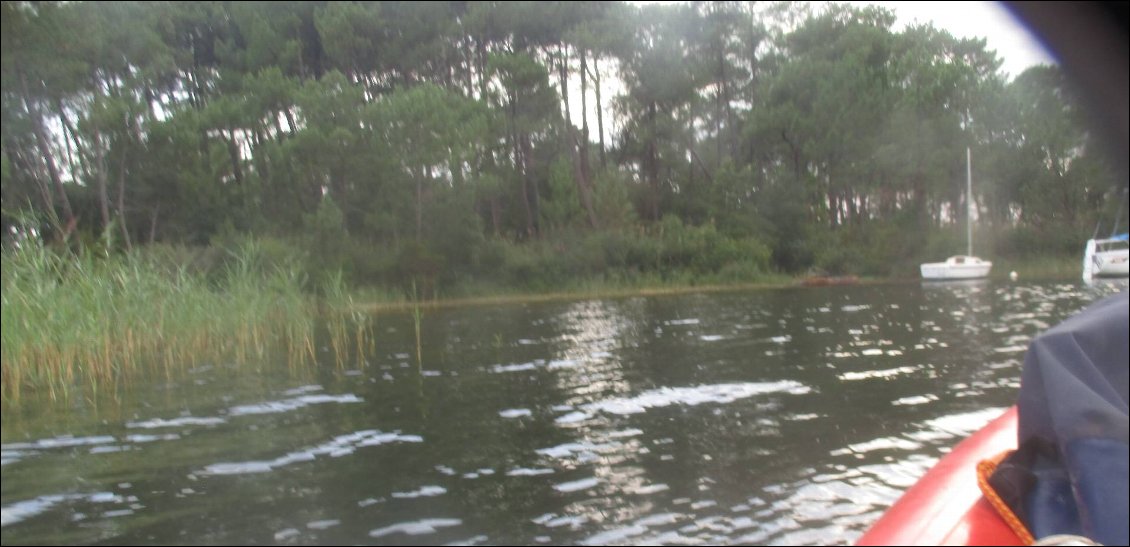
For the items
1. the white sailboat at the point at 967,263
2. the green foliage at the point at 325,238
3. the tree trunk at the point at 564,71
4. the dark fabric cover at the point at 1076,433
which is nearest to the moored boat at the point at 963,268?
the white sailboat at the point at 967,263

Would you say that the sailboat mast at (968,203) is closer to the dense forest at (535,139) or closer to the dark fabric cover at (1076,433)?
the dense forest at (535,139)

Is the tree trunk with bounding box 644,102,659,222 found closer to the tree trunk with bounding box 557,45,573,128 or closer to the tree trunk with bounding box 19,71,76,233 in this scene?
the tree trunk with bounding box 557,45,573,128

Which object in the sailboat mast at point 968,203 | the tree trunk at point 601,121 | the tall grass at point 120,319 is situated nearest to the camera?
the tall grass at point 120,319

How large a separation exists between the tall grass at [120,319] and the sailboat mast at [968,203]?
14.9 m

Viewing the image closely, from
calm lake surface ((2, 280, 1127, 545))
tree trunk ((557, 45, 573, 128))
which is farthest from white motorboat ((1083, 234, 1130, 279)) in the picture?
tree trunk ((557, 45, 573, 128))

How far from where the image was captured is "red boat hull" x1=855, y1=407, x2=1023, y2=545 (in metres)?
1.81

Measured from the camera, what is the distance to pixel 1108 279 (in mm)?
16297

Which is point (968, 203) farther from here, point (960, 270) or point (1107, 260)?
point (1107, 260)

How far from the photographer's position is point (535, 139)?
30.8 meters

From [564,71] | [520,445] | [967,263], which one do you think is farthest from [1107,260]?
[564,71]

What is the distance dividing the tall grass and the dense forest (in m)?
0.85

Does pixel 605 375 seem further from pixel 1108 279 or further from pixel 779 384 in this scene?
pixel 1108 279

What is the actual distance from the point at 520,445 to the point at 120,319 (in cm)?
461

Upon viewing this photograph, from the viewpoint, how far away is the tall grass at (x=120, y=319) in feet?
23.7
